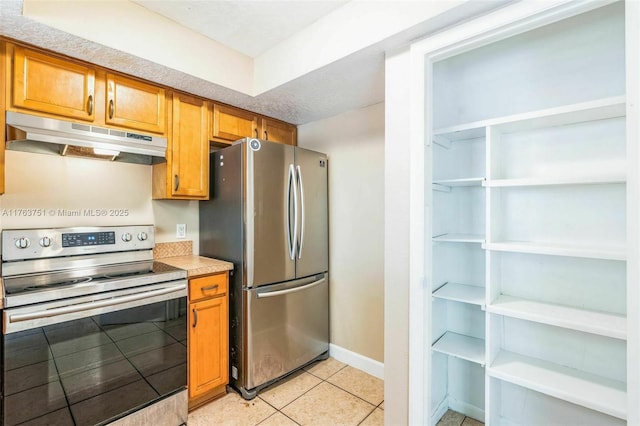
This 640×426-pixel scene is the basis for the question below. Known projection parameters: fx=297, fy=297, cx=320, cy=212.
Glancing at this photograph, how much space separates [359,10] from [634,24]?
1139 millimetres

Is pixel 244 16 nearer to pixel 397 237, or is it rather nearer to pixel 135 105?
pixel 135 105

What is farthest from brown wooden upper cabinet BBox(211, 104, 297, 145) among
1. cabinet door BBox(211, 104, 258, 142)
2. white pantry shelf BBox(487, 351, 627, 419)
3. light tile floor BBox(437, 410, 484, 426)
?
light tile floor BBox(437, 410, 484, 426)

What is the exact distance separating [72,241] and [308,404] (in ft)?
6.08

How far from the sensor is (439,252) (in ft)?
6.29

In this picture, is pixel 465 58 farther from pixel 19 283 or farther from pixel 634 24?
pixel 19 283

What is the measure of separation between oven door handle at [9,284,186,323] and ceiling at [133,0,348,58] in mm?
1622

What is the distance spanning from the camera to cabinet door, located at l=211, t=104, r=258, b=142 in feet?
7.79

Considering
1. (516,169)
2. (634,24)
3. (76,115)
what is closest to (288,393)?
(516,169)

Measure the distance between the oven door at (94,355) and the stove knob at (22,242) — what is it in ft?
1.89

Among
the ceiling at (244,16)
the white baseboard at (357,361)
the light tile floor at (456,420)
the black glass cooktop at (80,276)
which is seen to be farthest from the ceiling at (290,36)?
the light tile floor at (456,420)

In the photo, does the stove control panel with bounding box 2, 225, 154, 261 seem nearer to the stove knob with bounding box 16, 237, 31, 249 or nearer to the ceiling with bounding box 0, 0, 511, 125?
the stove knob with bounding box 16, 237, 31, 249

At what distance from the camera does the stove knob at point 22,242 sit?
5.48 feet

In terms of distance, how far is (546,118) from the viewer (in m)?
1.46

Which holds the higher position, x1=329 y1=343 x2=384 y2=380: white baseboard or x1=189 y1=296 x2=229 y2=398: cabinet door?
x1=189 y1=296 x2=229 y2=398: cabinet door
